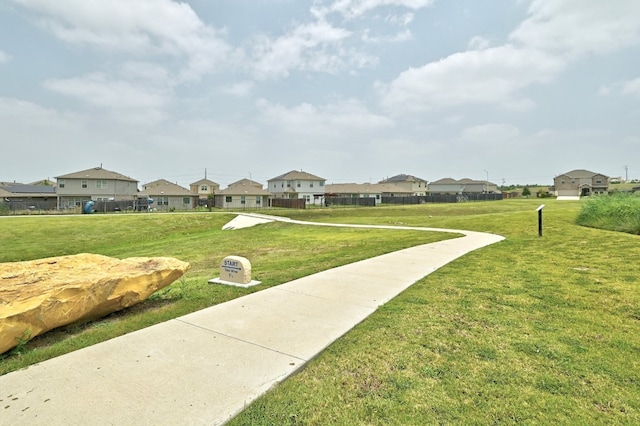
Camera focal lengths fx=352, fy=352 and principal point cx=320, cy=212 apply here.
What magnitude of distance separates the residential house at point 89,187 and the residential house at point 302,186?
25720mm

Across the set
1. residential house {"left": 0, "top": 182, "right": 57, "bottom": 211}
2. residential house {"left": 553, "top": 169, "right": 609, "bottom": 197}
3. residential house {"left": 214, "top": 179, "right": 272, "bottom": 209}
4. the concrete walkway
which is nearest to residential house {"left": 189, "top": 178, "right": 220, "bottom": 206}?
residential house {"left": 214, "top": 179, "right": 272, "bottom": 209}

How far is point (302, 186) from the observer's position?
65188mm

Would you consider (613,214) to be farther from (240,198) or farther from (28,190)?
(28,190)

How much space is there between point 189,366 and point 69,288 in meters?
2.21

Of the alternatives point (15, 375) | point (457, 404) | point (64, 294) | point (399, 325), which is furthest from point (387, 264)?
point (15, 375)

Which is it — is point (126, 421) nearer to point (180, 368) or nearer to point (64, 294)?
point (180, 368)

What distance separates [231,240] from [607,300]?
1603 centimetres

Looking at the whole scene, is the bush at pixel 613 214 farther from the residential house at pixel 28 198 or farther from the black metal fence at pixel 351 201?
the residential house at pixel 28 198

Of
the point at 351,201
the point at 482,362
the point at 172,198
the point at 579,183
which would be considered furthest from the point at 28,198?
the point at 579,183

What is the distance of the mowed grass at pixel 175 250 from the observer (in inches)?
181

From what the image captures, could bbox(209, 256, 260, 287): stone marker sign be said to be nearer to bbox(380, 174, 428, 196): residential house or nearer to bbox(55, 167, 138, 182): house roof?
bbox(55, 167, 138, 182): house roof

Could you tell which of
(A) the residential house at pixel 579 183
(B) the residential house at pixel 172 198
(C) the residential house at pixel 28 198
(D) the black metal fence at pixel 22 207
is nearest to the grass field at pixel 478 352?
(D) the black metal fence at pixel 22 207

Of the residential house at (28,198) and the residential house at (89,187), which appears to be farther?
the residential house at (89,187)

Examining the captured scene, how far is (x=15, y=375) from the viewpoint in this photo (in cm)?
341
